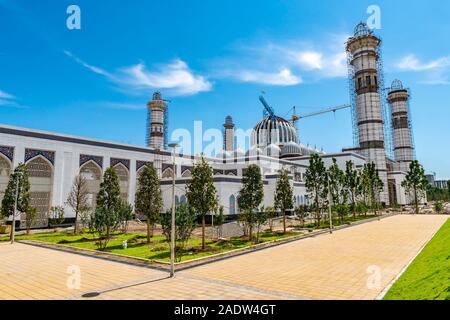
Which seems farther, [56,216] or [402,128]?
[402,128]

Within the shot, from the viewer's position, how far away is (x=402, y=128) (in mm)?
96250

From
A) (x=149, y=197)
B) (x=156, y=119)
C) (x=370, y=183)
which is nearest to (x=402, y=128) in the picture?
(x=370, y=183)

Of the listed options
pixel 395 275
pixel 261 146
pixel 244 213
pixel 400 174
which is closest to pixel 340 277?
pixel 395 275

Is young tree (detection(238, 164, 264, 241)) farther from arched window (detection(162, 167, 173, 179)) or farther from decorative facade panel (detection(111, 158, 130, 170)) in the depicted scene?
arched window (detection(162, 167, 173, 179))

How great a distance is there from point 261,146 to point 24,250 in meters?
74.0

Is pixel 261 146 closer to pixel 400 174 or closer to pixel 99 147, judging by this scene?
pixel 400 174

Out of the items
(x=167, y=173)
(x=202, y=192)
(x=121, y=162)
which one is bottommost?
(x=202, y=192)

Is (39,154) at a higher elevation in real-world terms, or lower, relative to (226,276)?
higher

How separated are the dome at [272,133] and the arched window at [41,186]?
62631mm

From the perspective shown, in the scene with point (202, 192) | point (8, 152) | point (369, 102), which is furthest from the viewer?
point (369, 102)

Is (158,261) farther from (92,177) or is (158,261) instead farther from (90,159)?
(92,177)

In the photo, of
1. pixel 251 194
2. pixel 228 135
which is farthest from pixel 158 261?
pixel 228 135

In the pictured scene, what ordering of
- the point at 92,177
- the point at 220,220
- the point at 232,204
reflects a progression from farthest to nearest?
the point at 232,204 → the point at 92,177 → the point at 220,220

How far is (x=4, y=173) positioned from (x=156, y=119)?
45017 millimetres
